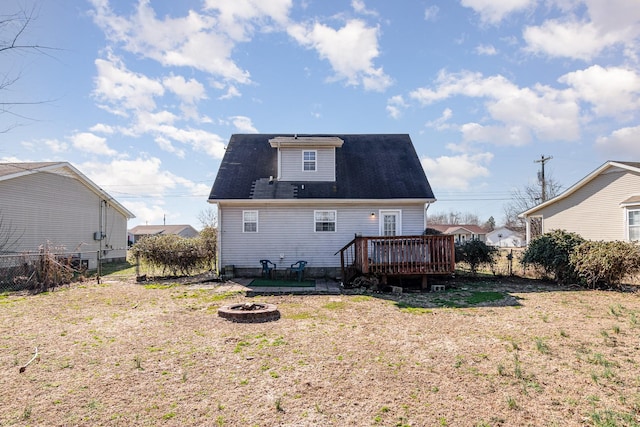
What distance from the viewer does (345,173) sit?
1460 cm

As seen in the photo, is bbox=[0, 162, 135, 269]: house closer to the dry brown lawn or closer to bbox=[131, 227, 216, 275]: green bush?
bbox=[131, 227, 216, 275]: green bush

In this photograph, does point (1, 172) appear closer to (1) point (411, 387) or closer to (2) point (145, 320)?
(2) point (145, 320)

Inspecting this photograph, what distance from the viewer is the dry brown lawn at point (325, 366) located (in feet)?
11.1

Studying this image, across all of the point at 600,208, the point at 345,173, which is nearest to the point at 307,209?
the point at 345,173

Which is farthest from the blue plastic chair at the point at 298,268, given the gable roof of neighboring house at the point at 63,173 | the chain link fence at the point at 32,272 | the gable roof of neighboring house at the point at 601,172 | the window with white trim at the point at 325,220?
the gable roof of neighboring house at the point at 601,172

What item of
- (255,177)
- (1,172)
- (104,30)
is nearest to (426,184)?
(255,177)

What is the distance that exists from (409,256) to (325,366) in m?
6.96

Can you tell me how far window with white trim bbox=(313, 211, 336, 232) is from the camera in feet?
43.9

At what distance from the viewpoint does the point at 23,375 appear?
424 centimetres

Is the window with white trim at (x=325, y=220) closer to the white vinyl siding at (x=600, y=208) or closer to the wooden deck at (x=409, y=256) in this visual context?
the wooden deck at (x=409, y=256)

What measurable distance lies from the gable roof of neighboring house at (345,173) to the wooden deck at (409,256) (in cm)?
272

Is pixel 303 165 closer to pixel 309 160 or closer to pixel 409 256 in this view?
pixel 309 160

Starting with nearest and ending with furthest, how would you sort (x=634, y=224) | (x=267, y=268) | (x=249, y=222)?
(x=267, y=268)
(x=634, y=224)
(x=249, y=222)

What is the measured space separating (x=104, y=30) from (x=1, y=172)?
1054 cm
